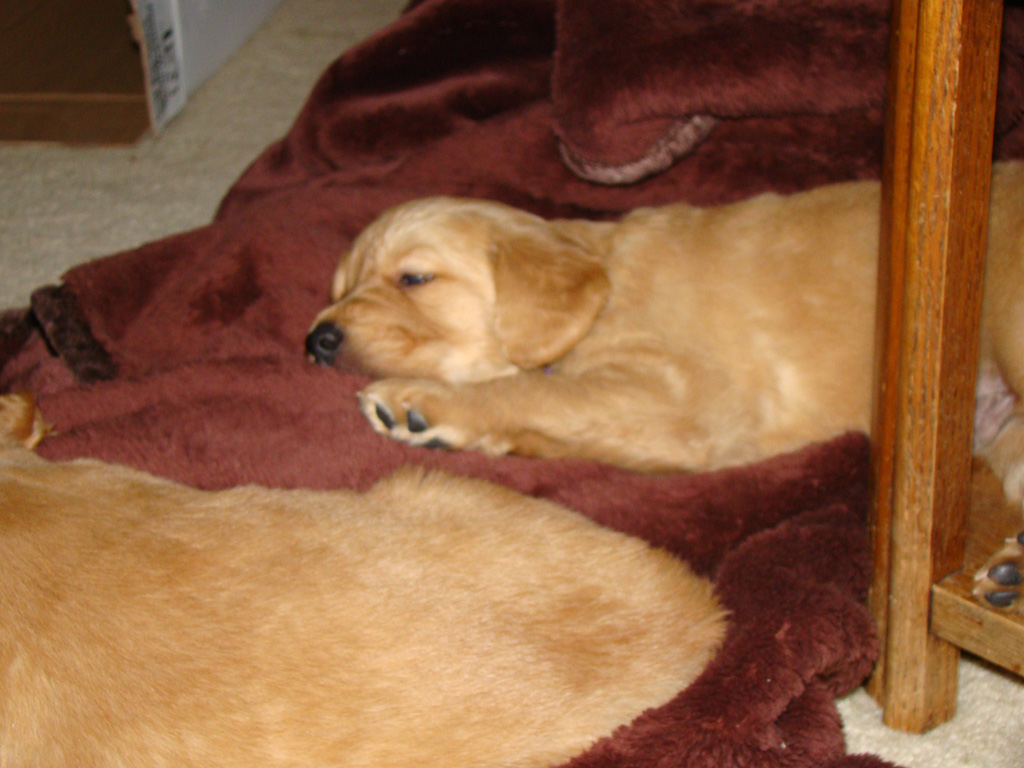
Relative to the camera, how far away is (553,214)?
129 inches

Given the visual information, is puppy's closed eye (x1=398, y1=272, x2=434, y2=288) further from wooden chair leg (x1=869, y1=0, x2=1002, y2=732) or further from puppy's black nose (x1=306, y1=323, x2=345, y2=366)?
wooden chair leg (x1=869, y1=0, x2=1002, y2=732)

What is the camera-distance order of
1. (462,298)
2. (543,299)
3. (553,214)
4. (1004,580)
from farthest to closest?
(553,214)
(462,298)
(543,299)
(1004,580)

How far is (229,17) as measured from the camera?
532 centimetres

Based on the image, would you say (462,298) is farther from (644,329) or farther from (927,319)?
(927,319)

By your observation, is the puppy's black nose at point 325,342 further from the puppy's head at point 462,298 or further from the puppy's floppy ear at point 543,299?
the puppy's floppy ear at point 543,299

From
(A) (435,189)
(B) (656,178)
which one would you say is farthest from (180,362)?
(B) (656,178)

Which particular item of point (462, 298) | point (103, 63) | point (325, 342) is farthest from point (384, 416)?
point (103, 63)

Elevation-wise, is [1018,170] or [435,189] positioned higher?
[1018,170]

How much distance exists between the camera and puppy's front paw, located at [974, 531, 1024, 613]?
1.57 meters

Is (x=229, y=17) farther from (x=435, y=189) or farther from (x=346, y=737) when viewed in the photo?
(x=346, y=737)

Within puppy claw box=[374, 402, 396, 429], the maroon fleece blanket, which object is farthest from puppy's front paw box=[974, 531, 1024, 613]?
puppy claw box=[374, 402, 396, 429]

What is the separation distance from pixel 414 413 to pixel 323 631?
86 centimetres

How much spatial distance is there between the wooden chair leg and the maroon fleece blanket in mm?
115

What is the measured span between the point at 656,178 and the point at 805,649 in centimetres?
182
